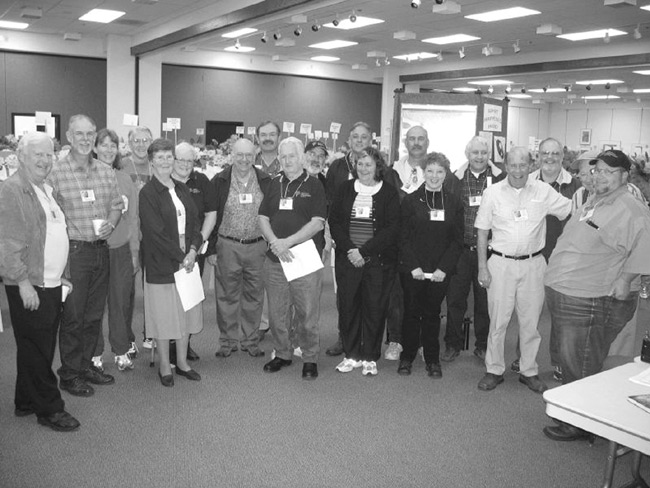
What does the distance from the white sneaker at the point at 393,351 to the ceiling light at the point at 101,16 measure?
1004cm

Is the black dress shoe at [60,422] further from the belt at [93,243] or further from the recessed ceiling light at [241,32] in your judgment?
the recessed ceiling light at [241,32]

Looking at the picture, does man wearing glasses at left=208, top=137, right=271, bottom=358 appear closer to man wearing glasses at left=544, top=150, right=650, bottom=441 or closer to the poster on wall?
man wearing glasses at left=544, top=150, right=650, bottom=441

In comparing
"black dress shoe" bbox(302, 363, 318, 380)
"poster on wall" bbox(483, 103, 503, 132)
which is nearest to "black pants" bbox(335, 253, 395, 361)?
"black dress shoe" bbox(302, 363, 318, 380)

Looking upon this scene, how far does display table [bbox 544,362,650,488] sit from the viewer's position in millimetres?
2000

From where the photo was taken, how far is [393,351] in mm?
4762

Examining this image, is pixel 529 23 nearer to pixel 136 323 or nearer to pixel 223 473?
pixel 136 323

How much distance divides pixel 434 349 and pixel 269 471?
68.9 inches

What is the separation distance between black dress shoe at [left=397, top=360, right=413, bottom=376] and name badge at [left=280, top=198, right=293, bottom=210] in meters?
1.36

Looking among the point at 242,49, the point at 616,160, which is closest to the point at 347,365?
the point at 616,160

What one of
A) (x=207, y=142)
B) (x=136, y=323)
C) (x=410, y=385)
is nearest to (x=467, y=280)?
(x=410, y=385)

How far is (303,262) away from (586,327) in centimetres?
179

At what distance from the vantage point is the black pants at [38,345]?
3123mm

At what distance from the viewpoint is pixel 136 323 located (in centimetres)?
547

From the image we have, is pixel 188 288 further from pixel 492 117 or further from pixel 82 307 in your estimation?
pixel 492 117
